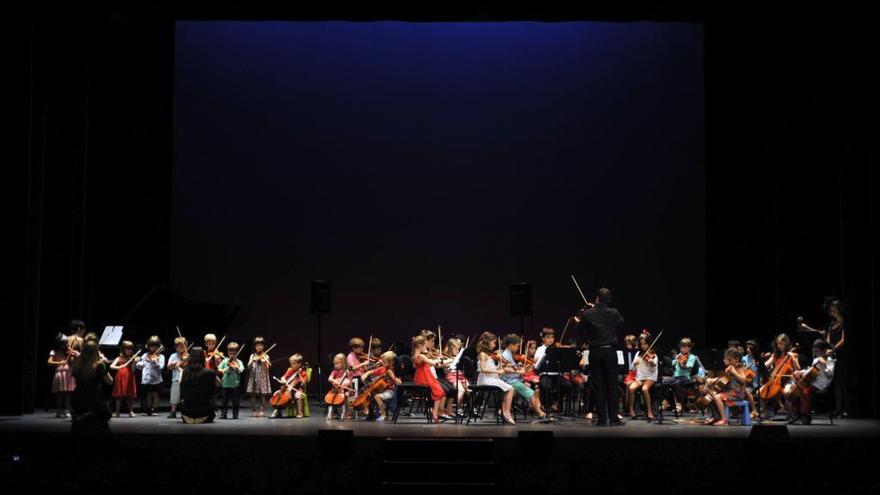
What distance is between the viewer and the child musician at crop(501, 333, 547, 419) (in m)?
10.8

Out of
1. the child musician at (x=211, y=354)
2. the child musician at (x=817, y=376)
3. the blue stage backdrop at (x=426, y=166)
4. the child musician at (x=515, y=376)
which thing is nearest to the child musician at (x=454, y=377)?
the child musician at (x=515, y=376)

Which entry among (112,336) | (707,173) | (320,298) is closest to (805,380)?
(707,173)

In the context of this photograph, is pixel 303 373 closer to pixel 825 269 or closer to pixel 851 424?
pixel 851 424

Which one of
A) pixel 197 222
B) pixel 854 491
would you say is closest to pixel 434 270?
pixel 197 222

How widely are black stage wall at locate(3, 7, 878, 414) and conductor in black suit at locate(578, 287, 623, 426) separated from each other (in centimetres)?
360

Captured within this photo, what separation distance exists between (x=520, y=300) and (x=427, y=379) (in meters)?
2.61

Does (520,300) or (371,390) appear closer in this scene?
(371,390)

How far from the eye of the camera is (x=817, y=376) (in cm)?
1048

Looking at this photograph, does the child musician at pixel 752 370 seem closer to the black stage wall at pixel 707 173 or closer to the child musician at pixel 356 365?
the black stage wall at pixel 707 173

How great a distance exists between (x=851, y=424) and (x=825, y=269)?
3335mm

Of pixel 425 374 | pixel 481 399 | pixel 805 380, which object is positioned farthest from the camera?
pixel 481 399

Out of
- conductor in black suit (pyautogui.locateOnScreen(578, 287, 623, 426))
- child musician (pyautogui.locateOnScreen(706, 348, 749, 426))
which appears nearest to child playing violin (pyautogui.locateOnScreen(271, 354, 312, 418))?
conductor in black suit (pyautogui.locateOnScreen(578, 287, 623, 426))

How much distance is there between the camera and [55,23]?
480 inches

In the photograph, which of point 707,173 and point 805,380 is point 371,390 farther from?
point 707,173
